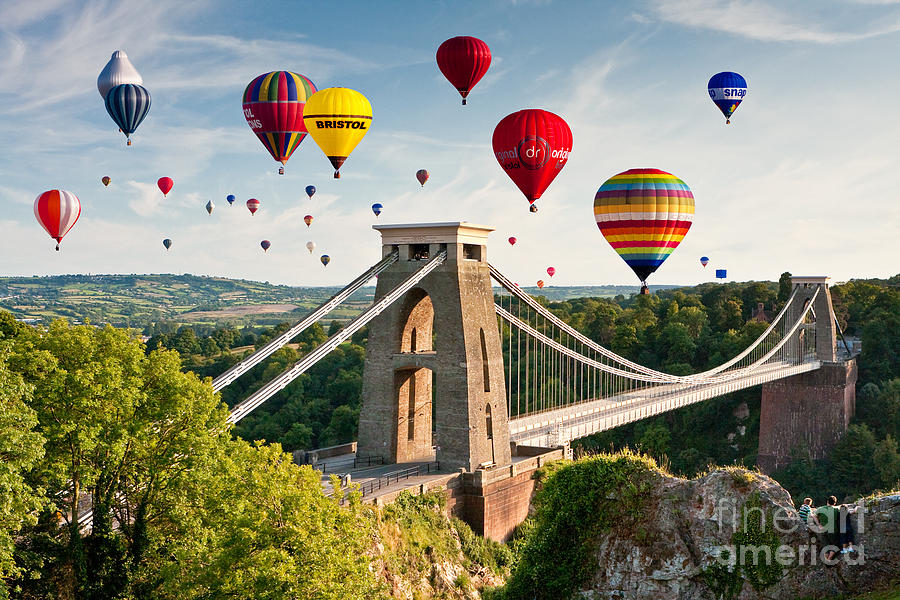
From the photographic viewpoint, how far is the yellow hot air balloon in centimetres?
2942

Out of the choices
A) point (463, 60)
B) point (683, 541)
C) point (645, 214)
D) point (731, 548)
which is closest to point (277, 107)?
point (463, 60)

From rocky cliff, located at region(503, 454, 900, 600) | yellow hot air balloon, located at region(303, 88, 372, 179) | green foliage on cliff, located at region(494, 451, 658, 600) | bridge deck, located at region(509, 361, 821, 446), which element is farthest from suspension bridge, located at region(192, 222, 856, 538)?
rocky cliff, located at region(503, 454, 900, 600)

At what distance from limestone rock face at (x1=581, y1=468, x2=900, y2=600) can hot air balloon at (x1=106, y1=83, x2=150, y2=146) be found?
89.4 ft

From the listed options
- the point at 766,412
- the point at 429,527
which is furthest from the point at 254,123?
the point at 766,412

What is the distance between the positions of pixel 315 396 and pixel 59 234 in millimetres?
27299

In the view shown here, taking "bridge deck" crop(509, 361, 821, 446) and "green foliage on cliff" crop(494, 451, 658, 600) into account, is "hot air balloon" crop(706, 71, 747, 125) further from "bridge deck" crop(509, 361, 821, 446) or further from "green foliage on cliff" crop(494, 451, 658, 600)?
"green foliage on cliff" crop(494, 451, 658, 600)

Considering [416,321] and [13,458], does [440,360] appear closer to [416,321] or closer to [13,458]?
[416,321]

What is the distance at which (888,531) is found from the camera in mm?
14008

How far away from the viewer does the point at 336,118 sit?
2947cm

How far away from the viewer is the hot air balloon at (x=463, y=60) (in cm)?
2998

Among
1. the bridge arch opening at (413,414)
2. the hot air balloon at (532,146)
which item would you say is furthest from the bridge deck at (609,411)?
the hot air balloon at (532,146)

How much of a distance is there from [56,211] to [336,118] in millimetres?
12243

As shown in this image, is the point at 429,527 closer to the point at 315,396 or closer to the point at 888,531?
the point at 888,531

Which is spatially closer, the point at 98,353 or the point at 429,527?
the point at 98,353
